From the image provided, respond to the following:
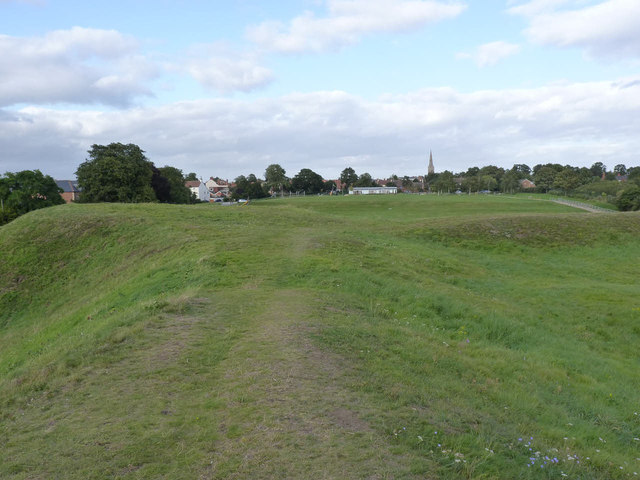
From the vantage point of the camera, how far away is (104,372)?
7.73 meters

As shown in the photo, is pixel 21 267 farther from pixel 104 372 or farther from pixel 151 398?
pixel 151 398

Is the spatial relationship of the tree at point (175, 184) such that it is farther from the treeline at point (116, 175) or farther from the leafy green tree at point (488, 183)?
the leafy green tree at point (488, 183)

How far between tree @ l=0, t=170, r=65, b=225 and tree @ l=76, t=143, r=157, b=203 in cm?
610

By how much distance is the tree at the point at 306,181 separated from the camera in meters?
139

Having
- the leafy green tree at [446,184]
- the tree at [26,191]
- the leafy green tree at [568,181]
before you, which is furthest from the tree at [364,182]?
the tree at [26,191]

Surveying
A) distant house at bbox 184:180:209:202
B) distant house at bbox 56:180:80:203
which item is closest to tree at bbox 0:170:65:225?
distant house at bbox 56:180:80:203

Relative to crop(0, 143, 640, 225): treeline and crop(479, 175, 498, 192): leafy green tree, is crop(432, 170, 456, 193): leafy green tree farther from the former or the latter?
crop(479, 175, 498, 192): leafy green tree

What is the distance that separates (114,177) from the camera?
55.8m

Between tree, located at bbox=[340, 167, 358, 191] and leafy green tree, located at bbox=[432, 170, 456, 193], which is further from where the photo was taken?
tree, located at bbox=[340, 167, 358, 191]

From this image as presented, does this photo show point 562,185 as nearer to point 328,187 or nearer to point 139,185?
point 328,187

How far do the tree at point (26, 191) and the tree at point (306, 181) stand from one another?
3363 inches

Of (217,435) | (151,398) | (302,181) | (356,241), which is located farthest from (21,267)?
(302,181)

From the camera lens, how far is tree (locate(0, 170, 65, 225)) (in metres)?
56.6

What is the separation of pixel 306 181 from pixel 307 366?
438 feet
